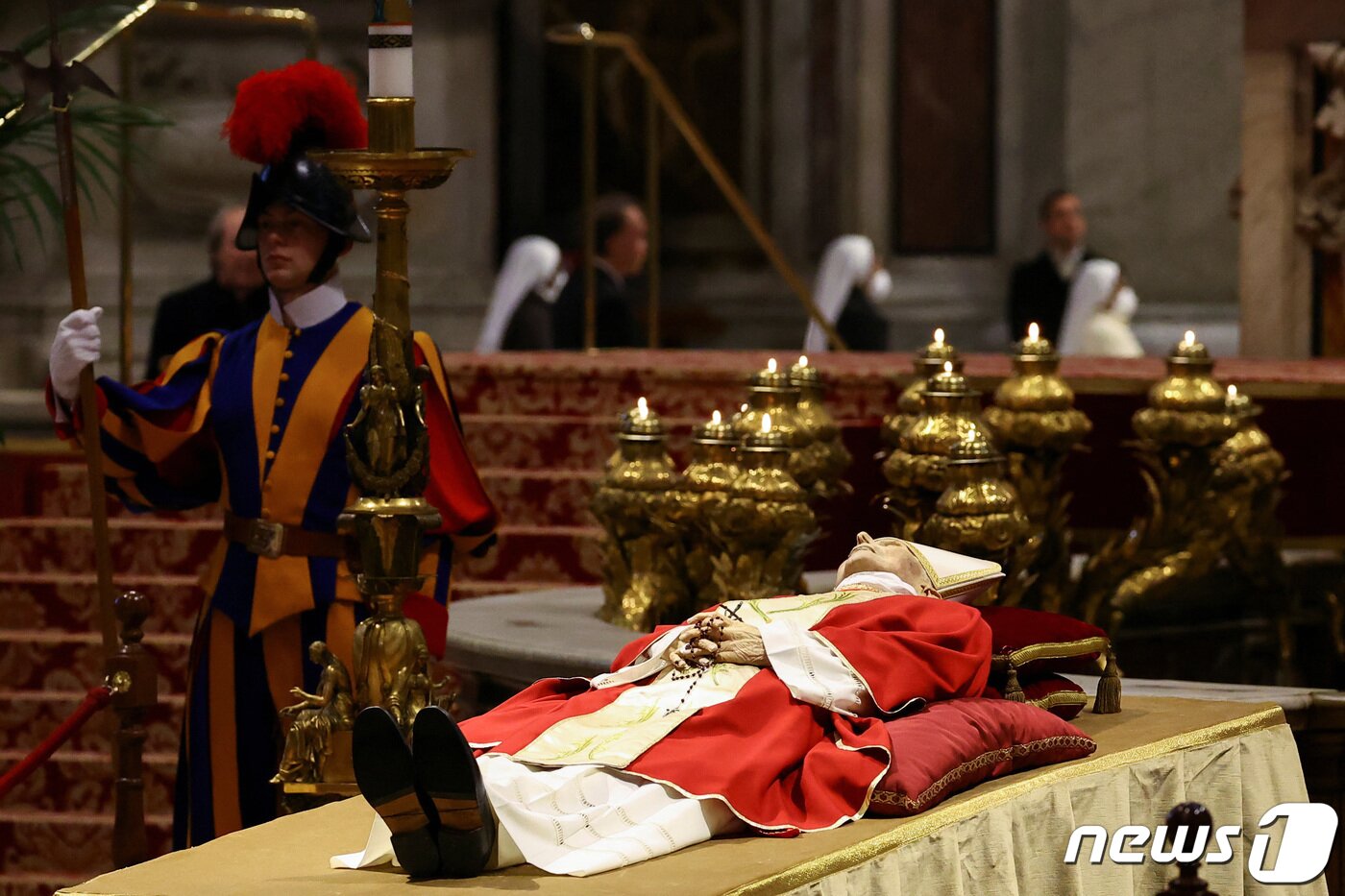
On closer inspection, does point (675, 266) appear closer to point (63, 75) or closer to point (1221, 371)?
point (1221, 371)

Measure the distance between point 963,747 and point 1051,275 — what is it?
25.9 feet

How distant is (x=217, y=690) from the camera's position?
609 cm

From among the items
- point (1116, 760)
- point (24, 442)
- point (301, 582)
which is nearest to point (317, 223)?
point (301, 582)

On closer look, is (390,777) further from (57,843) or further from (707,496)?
(57,843)

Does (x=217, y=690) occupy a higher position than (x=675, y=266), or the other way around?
(x=675, y=266)

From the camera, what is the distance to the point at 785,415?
7113mm

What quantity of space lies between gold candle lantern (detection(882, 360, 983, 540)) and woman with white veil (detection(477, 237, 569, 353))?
5338 millimetres

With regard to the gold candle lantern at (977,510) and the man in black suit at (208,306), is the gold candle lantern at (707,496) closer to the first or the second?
the gold candle lantern at (977,510)

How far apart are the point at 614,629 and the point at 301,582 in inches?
52.7

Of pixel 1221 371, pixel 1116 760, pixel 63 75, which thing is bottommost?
pixel 1116 760

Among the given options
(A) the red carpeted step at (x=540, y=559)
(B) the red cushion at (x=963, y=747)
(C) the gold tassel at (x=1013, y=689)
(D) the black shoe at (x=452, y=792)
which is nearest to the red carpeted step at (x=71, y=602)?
(A) the red carpeted step at (x=540, y=559)

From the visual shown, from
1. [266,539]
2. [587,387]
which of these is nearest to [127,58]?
[587,387]

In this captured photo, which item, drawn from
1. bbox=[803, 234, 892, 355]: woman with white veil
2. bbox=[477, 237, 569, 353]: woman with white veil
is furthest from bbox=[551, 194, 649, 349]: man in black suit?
bbox=[803, 234, 892, 355]: woman with white veil

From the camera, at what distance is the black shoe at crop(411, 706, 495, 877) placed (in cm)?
429
